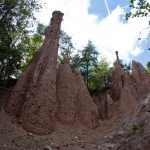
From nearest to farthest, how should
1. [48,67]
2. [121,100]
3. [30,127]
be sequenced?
[30,127], [48,67], [121,100]

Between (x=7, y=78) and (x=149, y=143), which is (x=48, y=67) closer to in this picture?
(x=7, y=78)

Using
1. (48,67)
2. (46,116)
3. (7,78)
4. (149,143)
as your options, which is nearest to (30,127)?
(46,116)

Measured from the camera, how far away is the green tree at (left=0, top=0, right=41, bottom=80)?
20956 mm

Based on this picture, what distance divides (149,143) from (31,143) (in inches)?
405

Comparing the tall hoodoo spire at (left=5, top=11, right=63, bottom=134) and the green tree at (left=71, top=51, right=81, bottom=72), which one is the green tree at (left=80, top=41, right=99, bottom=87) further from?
the tall hoodoo spire at (left=5, top=11, right=63, bottom=134)

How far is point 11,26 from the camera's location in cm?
2211

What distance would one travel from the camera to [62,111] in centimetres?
2117

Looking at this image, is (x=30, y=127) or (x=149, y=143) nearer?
(x=149, y=143)

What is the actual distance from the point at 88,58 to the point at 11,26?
1615 centimetres

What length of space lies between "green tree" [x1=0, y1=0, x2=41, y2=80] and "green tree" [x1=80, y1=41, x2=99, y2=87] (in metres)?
12.1

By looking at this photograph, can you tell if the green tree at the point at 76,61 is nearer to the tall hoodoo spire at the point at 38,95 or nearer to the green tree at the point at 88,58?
the green tree at the point at 88,58

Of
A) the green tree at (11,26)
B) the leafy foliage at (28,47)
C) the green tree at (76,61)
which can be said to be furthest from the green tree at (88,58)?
the green tree at (11,26)

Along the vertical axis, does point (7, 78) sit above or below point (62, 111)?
above

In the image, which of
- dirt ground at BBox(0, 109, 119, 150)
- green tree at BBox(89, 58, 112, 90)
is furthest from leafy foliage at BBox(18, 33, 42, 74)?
dirt ground at BBox(0, 109, 119, 150)
